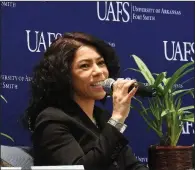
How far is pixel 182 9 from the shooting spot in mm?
2656

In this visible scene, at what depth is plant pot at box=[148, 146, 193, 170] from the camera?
6.62 ft

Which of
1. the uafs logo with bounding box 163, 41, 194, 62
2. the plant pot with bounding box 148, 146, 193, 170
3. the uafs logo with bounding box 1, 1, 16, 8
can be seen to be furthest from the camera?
the uafs logo with bounding box 163, 41, 194, 62

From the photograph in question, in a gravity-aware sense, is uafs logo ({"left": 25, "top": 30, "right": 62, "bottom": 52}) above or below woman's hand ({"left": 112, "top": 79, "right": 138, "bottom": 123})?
above

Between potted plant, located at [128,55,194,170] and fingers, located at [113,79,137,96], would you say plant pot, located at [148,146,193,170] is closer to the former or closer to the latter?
potted plant, located at [128,55,194,170]

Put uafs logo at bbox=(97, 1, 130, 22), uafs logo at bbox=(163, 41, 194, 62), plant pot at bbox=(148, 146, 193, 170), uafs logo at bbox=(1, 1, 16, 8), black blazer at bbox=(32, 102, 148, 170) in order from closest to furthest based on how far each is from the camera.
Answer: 1. black blazer at bbox=(32, 102, 148, 170)
2. plant pot at bbox=(148, 146, 193, 170)
3. uafs logo at bbox=(1, 1, 16, 8)
4. uafs logo at bbox=(97, 1, 130, 22)
5. uafs logo at bbox=(163, 41, 194, 62)

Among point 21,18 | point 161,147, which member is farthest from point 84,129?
point 21,18

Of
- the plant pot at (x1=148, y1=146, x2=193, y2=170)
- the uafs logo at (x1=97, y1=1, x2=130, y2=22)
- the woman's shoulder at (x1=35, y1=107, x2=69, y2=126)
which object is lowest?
the plant pot at (x1=148, y1=146, x2=193, y2=170)

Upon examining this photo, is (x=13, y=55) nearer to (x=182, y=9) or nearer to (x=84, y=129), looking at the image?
(x=84, y=129)

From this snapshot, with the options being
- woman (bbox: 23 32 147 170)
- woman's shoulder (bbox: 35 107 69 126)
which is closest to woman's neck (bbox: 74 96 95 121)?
woman (bbox: 23 32 147 170)

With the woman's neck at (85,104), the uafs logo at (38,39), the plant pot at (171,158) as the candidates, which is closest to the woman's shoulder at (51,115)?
the woman's neck at (85,104)

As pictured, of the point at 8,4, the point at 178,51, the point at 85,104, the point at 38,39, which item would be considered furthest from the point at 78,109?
the point at 178,51

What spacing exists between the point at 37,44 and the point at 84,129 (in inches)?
31.6

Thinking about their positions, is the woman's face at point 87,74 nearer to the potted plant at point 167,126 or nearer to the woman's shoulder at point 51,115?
the woman's shoulder at point 51,115

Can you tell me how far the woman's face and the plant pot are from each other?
43cm
